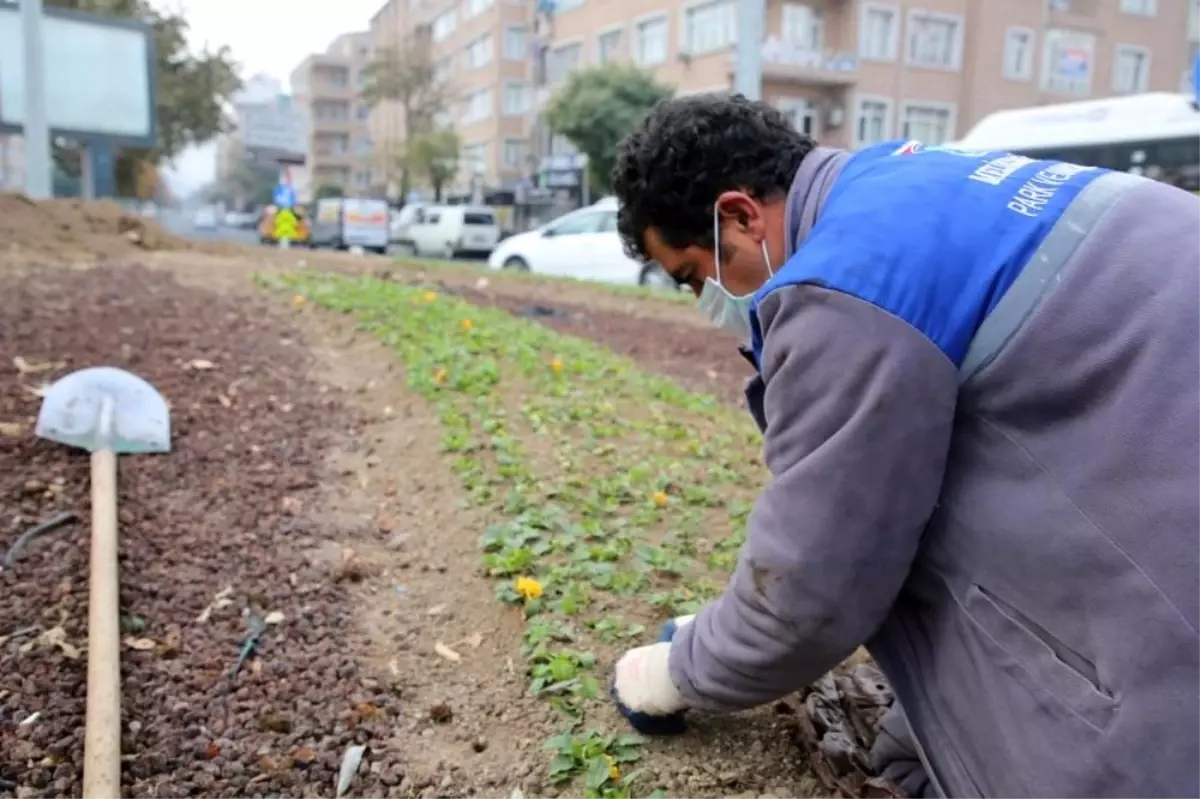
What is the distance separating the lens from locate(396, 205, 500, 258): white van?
27188 millimetres

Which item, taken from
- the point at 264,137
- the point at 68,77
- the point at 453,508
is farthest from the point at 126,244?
the point at 264,137

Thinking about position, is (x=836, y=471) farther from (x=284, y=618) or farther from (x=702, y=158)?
(x=284, y=618)

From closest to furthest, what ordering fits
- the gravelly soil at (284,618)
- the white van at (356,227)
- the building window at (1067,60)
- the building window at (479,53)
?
the gravelly soil at (284,618)
the white van at (356,227)
the building window at (1067,60)
the building window at (479,53)

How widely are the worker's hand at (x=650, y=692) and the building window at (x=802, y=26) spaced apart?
28.6 meters

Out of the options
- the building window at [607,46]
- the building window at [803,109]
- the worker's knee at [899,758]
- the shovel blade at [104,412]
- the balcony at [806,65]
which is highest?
the building window at [607,46]

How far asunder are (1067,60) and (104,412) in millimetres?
34123

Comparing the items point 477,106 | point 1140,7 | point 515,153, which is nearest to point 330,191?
point 477,106

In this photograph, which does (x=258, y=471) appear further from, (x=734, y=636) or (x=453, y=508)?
(x=734, y=636)

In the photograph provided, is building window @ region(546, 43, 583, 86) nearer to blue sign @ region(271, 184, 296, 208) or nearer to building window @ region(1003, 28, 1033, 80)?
building window @ region(1003, 28, 1033, 80)

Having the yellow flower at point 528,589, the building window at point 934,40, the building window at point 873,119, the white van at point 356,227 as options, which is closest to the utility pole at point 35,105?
the yellow flower at point 528,589

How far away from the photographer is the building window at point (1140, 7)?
31828 mm

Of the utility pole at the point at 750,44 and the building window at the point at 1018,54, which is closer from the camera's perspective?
the utility pole at the point at 750,44

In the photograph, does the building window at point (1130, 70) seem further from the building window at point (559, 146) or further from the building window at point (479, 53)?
the building window at point (479, 53)

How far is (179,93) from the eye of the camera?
81.3 ft
